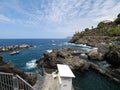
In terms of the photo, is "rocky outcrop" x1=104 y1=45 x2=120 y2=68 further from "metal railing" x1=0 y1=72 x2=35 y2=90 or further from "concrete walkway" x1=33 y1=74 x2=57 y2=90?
"metal railing" x1=0 y1=72 x2=35 y2=90

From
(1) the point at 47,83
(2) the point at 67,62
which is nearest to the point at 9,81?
(1) the point at 47,83

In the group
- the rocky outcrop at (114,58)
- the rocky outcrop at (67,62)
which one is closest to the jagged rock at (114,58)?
the rocky outcrop at (114,58)

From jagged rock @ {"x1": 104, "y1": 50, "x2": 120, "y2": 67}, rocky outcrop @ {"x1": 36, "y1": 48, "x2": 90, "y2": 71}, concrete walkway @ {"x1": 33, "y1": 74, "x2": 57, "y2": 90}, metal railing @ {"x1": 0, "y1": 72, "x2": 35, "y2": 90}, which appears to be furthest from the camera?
jagged rock @ {"x1": 104, "y1": 50, "x2": 120, "y2": 67}

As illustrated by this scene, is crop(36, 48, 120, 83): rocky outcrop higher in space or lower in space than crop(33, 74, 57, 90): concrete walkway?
lower

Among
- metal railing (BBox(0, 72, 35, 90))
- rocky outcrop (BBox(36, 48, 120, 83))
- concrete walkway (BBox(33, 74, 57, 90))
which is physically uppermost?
metal railing (BBox(0, 72, 35, 90))

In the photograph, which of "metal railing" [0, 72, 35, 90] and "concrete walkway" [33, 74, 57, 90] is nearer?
"metal railing" [0, 72, 35, 90]

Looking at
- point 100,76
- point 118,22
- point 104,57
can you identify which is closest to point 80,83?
point 100,76

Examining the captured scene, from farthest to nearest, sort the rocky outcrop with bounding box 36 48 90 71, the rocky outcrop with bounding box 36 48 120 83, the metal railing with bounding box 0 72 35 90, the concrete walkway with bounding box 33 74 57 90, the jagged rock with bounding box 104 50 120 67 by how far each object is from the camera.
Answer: the jagged rock with bounding box 104 50 120 67, the rocky outcrop with bounding box 36 48 90 71, the rocky outcrop with bounding box 36 48 120 83, the concrete walkway with bounding box 33 74 57 90, the metal railing with bounding box 0 72 35 90

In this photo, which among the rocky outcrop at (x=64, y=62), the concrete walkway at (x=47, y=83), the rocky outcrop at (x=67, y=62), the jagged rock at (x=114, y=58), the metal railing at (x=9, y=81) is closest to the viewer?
the metal railing at (x=9, y=81)

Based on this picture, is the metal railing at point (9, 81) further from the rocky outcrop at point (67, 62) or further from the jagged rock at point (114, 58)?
the jagged rock at point (114, 58)

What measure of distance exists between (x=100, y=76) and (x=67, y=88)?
25068mm

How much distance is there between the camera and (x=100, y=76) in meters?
41.4

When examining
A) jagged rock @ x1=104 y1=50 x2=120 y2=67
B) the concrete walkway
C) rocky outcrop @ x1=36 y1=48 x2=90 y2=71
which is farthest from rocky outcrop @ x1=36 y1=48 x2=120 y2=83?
the concrete walkway

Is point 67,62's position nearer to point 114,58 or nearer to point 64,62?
point 64,62
